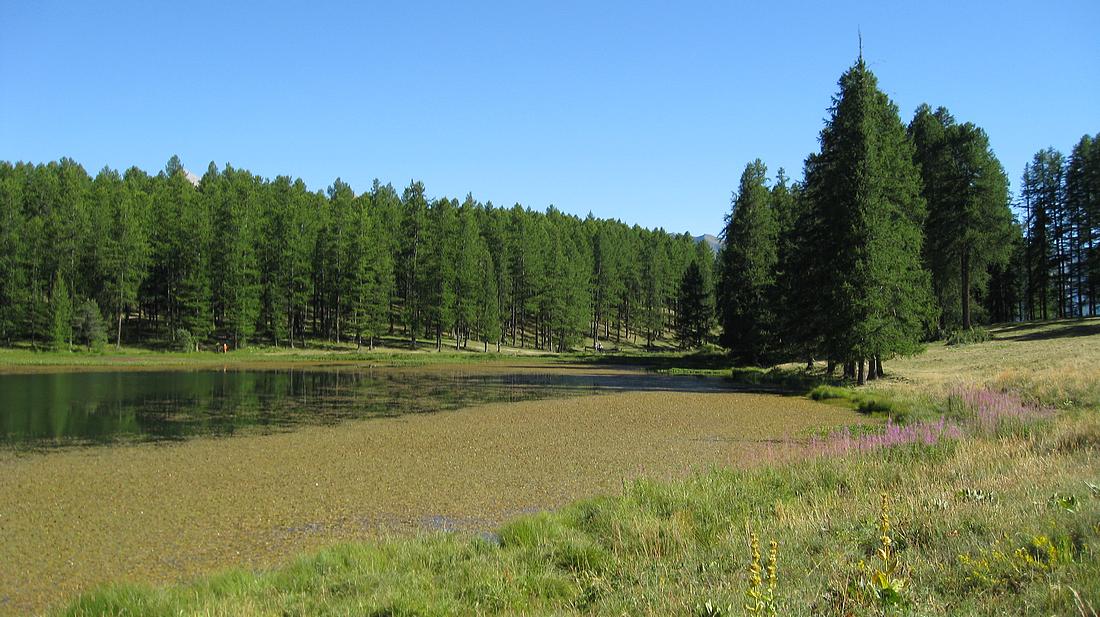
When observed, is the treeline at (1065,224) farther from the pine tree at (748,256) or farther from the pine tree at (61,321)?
the pine tree at (61,321)

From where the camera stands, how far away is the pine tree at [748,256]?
48.6 metres

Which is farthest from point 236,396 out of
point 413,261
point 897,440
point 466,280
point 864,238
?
point 413,261

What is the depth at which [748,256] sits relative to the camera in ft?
164

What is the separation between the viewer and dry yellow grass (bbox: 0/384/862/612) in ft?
28.7

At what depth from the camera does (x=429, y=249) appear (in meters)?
77.0

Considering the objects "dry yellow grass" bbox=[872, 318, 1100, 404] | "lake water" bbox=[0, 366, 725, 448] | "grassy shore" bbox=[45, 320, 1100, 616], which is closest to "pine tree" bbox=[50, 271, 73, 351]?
"lake water" bbox=[0, 366, 725, 448]

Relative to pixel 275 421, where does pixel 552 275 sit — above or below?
above

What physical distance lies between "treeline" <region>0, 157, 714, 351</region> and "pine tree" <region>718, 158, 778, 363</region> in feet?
75.0

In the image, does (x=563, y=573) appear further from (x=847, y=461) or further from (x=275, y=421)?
(x=275, y=421)

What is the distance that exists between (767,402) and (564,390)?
10.9 meters

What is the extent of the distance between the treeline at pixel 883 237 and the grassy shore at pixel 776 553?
2006 cm

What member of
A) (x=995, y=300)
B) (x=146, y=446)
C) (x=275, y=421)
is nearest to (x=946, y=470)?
(x=146, y=446)

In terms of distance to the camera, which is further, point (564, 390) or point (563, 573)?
point (564, 390)

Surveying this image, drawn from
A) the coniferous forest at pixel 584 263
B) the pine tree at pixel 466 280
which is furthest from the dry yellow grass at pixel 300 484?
the pine tree at pixel 466 280
